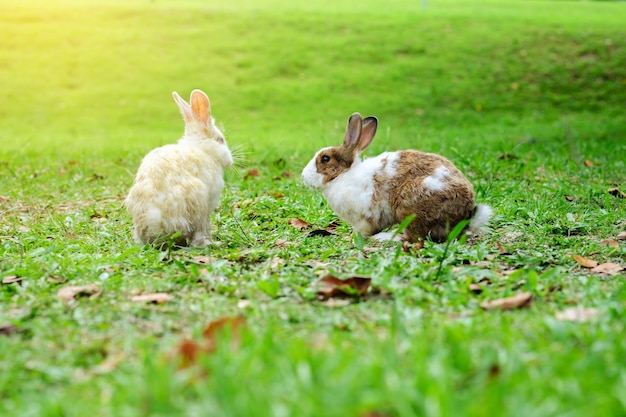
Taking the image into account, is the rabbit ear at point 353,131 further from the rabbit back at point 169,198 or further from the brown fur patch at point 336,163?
the rabbit back at point 169,198

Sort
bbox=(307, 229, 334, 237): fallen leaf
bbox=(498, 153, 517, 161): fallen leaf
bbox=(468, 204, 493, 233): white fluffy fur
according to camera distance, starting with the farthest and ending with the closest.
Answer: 1. bbox=(498, 153, 517, 161): fallen leaf
2. bbox=(307, 229, 334, 237): fallen leaf
3. bbox=(468, 204, 493, 233): white fluffy fur

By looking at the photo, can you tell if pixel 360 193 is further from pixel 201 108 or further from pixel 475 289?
pixel 475 289

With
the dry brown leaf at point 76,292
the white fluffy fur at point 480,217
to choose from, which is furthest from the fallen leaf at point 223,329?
the white fluffy fur at point 480,217

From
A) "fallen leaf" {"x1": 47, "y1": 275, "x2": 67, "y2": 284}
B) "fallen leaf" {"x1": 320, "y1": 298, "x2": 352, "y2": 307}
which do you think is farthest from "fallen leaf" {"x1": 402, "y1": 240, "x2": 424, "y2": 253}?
"fallen leaf" {"x1": 47, "y1": 275, "x2": 67, "y2": 284}

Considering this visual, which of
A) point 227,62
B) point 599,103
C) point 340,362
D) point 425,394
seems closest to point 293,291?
point 340,362

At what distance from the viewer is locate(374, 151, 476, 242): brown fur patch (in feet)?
13.9

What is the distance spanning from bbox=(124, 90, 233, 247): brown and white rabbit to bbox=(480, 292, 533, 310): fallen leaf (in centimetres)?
204

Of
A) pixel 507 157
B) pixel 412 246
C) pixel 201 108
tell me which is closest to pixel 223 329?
pixel 412 246

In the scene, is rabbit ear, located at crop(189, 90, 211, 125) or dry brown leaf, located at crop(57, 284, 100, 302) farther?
rabbit ear, located at crop(189, 90, 211, 125)

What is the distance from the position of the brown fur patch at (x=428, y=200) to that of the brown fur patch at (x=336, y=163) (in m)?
0.39

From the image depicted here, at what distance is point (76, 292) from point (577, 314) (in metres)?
2.03

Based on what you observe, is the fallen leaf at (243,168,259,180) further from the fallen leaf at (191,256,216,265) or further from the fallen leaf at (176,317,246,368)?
the fallen leaf at (176,317,246,368)

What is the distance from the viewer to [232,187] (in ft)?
21.3

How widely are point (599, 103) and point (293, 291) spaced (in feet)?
39.0
